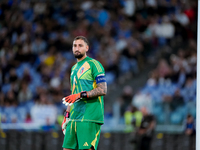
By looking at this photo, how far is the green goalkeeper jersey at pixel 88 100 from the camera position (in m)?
5.34

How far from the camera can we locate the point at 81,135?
208 inches

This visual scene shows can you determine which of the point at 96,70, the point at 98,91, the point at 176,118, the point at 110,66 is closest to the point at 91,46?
the point at 110,66

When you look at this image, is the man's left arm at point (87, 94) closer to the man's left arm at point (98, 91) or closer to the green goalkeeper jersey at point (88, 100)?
the man's left arm at point (98, 91)

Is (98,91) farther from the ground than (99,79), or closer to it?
closer to it

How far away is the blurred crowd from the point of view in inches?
541

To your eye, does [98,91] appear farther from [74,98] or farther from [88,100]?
[74,98]

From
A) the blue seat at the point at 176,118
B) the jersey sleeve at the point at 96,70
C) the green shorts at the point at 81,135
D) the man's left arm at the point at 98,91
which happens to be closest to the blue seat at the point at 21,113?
the blue seat at the point at 176,118

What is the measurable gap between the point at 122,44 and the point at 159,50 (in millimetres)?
1513

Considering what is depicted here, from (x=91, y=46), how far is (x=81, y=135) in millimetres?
11847

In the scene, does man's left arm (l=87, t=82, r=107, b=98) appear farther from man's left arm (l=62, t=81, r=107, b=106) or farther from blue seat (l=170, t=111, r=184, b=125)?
blue seat (l=170, t=111, r=184, b=125)

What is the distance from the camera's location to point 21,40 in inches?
706

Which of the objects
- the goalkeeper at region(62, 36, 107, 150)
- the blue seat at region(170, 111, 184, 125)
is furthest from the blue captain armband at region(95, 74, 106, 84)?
the blue seat at region(170, 111, 184, 125)

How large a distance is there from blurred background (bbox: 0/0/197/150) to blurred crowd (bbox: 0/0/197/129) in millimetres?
37

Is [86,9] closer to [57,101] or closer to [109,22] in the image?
[109,22]
